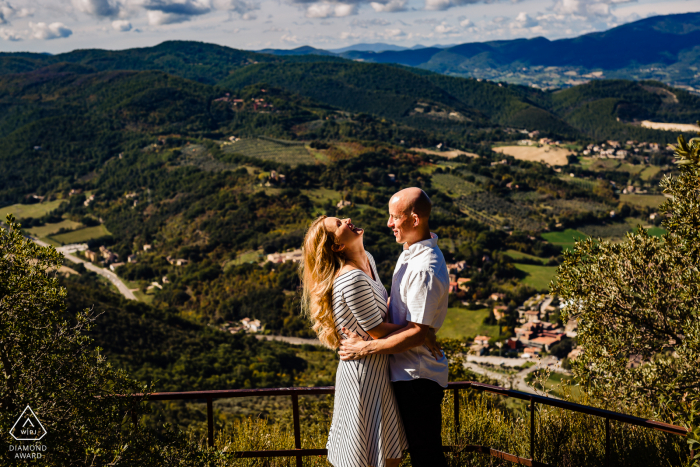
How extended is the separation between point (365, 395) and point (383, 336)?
313 millimetres

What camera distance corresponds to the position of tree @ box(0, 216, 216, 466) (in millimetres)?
2580

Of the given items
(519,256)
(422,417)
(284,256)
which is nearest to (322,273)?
(422,417)

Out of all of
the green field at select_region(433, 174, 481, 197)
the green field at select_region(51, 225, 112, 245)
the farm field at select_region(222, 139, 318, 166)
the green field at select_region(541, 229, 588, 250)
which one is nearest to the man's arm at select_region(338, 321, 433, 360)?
the green field at select_region(541, 229, 588, 250)

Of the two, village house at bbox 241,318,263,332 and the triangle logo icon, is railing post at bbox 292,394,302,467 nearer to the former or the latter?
the triangle logo icon

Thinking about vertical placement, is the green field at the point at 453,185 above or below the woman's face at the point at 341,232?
below

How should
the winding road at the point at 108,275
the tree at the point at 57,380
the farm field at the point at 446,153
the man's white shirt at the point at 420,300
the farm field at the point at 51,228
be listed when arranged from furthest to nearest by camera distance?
the farm field at the point at 446,153 → the farm field at the point at 51,228 → the winding road at the point at 108,275 → the tree at the point at 57,380 → the man's white shirt at the point at 420,300

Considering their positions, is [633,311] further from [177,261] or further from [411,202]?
[177,261]

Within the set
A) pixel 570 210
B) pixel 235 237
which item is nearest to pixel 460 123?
pixel 570 210

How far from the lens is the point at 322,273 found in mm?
2438

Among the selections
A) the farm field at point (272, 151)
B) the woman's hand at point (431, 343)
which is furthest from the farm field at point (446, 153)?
the woman's hand at point (431, 343)

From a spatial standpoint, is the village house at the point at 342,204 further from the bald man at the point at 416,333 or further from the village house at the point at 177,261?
the bald man at the point at 416,333

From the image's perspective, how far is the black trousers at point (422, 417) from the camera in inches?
96.2

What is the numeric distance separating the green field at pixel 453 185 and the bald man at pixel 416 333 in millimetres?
80133

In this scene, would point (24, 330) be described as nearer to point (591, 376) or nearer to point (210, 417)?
point (210, 417)
